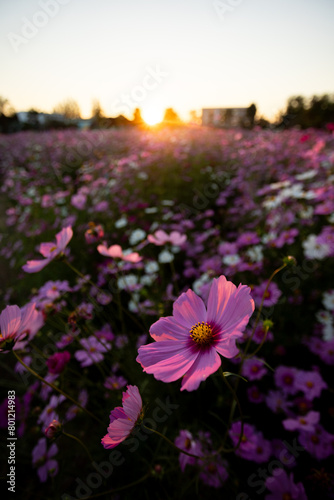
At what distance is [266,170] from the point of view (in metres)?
3.07

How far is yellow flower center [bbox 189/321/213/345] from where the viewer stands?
19.0 inches

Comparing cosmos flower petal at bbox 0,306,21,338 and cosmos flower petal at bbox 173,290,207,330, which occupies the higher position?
cosmos flower petal at bbox 173,290,207,330

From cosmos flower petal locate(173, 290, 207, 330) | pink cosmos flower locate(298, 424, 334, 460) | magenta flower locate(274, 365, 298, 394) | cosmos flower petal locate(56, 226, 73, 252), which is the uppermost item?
cosmos flower petal locate(56, 226, 73, 252)

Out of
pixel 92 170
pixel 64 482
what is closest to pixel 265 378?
pixel 64 482

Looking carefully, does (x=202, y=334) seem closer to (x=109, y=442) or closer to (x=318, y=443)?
(x=109, y=442)

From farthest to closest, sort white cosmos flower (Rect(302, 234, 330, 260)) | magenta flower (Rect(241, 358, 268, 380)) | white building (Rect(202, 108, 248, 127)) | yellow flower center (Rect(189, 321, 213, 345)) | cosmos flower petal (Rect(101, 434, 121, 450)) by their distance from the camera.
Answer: white building (Rect(202, 108, 248, 127)) < white cosmos flower (Rect(302, 234, 330, 260)) < magenta flower (Rect(241, 358, 268, 380)) < yellow flower center (Rect(189, 321, 213, 345)) < cosmos flower petal (Rect(101, 434, 121, 450))

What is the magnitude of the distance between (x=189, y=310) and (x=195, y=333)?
0.05 m

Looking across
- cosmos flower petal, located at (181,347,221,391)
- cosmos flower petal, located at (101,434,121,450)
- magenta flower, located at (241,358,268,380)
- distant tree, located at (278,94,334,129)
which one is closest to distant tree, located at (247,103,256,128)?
distant tree, located at (278,94,334,129)

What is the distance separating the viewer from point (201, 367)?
0.43m

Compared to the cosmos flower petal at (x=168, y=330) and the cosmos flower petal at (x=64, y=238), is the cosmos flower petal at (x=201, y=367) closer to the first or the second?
the cosmos flower petal at (x=168, y=330)

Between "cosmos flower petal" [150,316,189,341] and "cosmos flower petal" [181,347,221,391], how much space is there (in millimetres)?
56

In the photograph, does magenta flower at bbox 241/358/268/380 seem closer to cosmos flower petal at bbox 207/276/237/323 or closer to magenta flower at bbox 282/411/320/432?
magenta flower at bbox 282/411/320/432

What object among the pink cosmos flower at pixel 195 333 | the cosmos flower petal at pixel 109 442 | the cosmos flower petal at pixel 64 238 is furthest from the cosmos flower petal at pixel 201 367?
the cosmos flower petal at pixel 64 238

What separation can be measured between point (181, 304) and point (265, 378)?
90 centimetres
